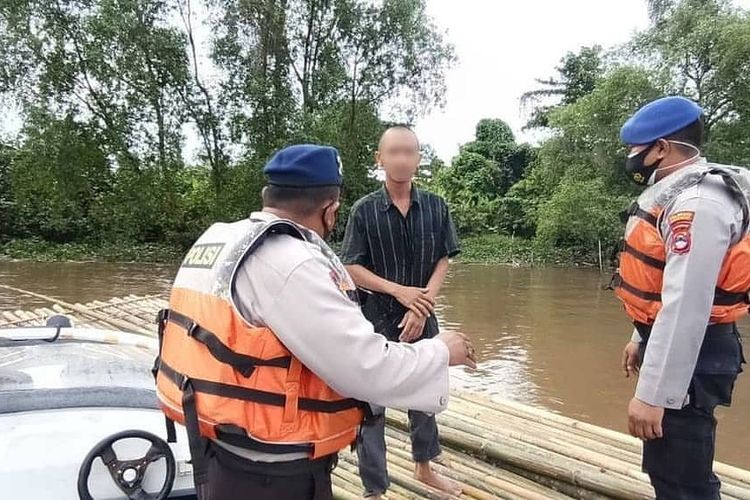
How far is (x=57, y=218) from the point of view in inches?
688

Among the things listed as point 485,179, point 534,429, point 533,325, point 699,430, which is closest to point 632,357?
point 699,430

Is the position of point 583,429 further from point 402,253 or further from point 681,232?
point 681,232

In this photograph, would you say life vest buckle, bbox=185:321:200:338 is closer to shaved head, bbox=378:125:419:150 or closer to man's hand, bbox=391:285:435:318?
man's hand, bbox=391:285:435:318

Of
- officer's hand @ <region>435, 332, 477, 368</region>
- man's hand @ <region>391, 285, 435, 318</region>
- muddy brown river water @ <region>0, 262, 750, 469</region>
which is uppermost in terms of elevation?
officer's hand @ <region>435, 332, 477, 368</region>

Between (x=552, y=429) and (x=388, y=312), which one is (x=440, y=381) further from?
(x=552, y=429)

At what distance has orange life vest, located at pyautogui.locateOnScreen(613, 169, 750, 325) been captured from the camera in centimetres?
173

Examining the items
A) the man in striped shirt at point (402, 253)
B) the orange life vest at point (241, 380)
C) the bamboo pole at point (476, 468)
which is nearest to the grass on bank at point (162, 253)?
the bamboo pole at point (476, 468)

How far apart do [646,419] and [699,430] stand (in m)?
0.17

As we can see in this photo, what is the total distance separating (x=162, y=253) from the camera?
58.3ft

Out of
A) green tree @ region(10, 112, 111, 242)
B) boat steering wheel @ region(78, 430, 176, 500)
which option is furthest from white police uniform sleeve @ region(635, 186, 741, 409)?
green tree @ region(10, 112, 111, 242)

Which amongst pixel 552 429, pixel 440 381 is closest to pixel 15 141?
pixel 552 429

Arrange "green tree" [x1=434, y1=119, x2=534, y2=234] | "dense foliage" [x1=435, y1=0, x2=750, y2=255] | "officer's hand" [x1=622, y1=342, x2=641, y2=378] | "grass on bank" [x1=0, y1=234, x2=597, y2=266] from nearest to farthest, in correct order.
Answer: "officer's hand" [x1=622, y1=342, x2=641, y2=378]
"dense foliage" [x1=435, y1=0, x2=750, y2=255]
"grass on bank" [x1=0, y1=234, x2=597, y2=266]
"green tree" [x1=434, y1=119, x2=534, y2=234]

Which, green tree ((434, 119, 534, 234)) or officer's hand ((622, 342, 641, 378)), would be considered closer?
officer's hand ((622, 342, 641, 378))

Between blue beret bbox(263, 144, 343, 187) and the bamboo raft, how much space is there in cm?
156
